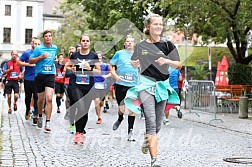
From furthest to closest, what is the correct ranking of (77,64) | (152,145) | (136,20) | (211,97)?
(136,20), (211,97), (77,64), (152,145)

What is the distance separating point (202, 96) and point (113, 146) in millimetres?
7793

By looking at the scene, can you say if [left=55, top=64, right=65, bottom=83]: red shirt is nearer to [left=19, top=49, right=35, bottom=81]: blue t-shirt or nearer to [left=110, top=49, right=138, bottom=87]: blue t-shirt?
[left=19, top=49, right=35, bottom=81]: blue t-shirt

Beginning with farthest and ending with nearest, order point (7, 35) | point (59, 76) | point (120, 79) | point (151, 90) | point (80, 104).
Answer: point (7, 35)
point (59, 76)
point (120, 79)
point (80, 104)
point (151, 90)

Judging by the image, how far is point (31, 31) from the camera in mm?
75125

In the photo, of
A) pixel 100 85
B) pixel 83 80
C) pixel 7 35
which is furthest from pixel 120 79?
pixel 7 35

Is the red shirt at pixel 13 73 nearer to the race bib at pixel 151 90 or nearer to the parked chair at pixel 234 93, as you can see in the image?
the parked chair at pixel 234 93

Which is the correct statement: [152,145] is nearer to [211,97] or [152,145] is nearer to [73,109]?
[73,109]

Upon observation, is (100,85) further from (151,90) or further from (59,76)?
(151,90)

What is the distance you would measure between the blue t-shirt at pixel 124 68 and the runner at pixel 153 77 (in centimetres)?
338

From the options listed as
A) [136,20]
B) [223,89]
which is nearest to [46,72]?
[223,89]

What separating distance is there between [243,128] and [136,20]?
1743 centimetres

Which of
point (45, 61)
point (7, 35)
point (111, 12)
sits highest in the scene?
point (7, 35)

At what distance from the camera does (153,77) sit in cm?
655

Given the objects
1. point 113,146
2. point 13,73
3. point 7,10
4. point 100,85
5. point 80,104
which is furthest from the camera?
point 7,10
